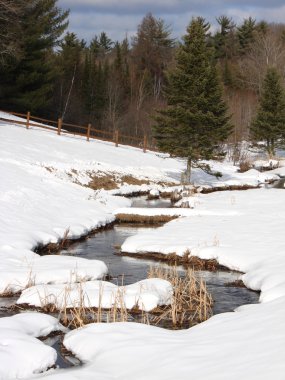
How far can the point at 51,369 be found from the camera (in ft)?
21.1

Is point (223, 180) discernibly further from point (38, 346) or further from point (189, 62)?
point (38, 346)

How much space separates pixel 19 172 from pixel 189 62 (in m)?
9.60

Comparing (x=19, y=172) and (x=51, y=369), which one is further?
(x=19, y=172)

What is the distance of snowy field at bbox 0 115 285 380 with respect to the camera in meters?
5.95

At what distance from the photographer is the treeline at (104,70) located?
36.8 m

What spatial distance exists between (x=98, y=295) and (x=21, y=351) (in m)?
2.89

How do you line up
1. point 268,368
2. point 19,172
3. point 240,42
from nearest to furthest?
point 268,368
point 19,172
point 240,42

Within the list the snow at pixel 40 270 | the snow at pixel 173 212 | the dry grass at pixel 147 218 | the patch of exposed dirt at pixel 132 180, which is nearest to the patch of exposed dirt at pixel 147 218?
the dry grass at pixel 147 218

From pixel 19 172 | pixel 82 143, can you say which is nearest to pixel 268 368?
pixel 19 172

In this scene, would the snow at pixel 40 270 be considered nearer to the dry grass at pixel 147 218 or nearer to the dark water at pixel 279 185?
the dry grass at pixel 147 218

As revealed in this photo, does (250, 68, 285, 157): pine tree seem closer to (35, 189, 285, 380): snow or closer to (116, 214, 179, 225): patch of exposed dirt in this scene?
(116, 214, 179, 225): patch of exposed dirt

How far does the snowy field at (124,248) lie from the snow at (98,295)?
0.53m

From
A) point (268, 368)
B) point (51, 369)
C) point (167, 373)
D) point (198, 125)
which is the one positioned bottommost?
point (51, 369)

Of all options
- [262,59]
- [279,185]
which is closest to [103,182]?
[279,185]
